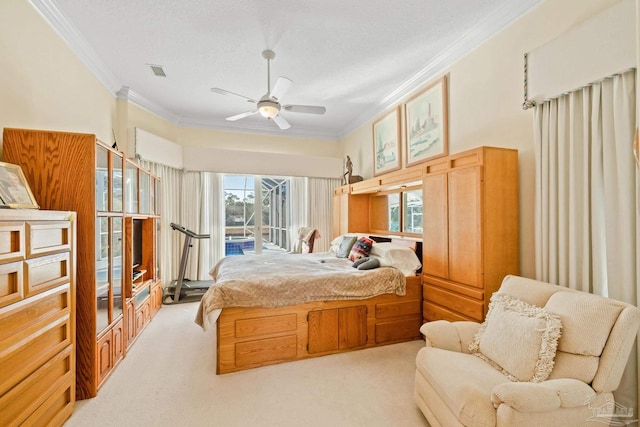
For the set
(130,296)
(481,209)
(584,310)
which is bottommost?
(130,296)

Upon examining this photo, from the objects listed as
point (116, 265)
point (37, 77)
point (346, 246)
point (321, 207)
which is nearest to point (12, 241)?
point (116, 265)

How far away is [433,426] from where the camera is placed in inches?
66.2

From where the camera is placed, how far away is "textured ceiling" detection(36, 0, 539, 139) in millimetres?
2432

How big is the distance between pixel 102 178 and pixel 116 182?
302mm

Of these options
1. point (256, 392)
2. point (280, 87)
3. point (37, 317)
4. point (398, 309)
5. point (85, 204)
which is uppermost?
point (280, 87)

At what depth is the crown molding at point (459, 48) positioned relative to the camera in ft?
7.92

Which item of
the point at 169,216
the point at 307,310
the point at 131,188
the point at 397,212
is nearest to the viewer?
the point at 307,310

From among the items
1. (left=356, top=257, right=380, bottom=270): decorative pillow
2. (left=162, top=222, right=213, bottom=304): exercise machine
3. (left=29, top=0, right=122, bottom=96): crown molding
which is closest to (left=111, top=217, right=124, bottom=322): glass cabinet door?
(left=162, top=222, right=213, bottom=304): exercise machine

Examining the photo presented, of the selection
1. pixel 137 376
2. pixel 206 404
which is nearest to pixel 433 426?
pixel 206 404

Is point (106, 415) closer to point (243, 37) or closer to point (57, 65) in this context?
point (57, 65)

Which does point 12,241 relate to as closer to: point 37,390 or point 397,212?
point 37,390

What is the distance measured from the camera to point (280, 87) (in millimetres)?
2881

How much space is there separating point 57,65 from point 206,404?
3254 mm

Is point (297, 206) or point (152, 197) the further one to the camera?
point (297, 206)
